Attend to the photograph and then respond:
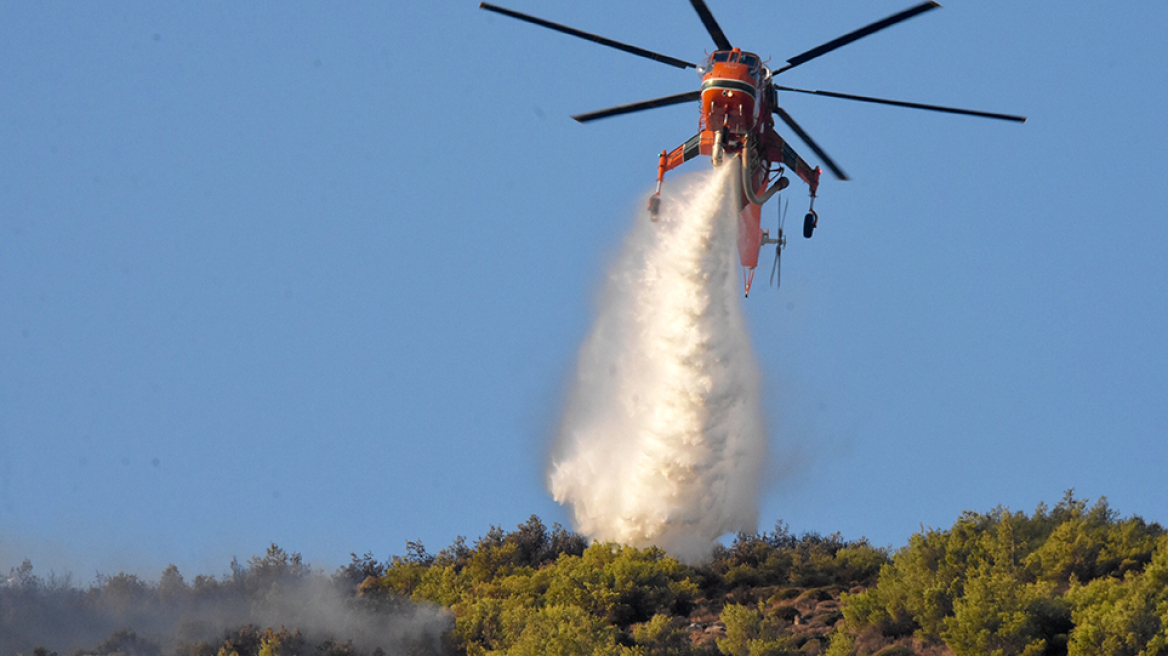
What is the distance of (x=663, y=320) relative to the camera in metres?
36.9

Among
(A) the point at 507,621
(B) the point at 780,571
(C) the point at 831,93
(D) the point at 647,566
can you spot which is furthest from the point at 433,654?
(C) the point at 831,93

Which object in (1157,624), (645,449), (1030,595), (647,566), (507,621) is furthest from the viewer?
(645,449)

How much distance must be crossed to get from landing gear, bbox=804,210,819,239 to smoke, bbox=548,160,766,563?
2048 millimetres

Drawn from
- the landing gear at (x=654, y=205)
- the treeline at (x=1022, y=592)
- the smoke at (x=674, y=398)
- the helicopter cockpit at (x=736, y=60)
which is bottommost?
the treeline at (x=1022, y=592)

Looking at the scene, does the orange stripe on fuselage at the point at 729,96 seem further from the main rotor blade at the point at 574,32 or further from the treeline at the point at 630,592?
the treeline at the point at 630,592

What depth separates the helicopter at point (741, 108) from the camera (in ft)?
99.3

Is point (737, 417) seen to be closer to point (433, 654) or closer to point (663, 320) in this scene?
point (663, 320)

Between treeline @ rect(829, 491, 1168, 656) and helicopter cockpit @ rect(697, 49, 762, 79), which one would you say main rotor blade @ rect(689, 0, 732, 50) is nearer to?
helicopter cockpit @ rect(697, 49, 762, 79)

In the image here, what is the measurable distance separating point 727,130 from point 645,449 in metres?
9.79

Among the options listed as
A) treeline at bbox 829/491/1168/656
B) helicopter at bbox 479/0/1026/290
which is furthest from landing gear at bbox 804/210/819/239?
treeline at bbox 829/491/1168/656

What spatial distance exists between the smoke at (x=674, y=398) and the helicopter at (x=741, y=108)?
1110mm

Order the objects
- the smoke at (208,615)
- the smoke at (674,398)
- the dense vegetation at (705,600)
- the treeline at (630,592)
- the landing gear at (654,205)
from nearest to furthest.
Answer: the dense vegetation at (705,600), the treeline at (630,592), the smoke at (208,615), the landing gear at (654,205), the smoke at (674,398)

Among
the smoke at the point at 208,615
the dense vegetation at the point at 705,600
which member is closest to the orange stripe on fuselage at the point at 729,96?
the dense vegetation at the point at 705,600

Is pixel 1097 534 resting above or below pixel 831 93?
below
